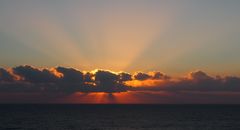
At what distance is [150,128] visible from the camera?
121 metres

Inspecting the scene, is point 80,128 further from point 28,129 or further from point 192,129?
point 192,129

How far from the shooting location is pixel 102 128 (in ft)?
403

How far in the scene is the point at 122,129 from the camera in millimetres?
117875

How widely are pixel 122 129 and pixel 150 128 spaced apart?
9.28 meters

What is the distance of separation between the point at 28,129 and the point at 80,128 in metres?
16.0

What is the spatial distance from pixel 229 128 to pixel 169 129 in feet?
66.4

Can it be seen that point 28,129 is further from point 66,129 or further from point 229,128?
point 229,128

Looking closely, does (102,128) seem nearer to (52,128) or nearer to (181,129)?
(52,128)

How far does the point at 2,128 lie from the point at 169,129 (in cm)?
5108

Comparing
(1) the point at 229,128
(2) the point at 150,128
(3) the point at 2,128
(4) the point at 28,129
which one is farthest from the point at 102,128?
(1) the point at 229,128

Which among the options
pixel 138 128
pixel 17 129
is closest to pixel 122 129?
pixel 138 128

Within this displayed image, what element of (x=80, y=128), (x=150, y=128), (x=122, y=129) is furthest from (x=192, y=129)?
(x=80, y=128)

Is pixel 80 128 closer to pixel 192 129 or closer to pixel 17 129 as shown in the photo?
pixel 17 129

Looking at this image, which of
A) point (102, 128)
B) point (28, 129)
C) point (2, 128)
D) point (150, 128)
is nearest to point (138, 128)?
point (150, 128)
